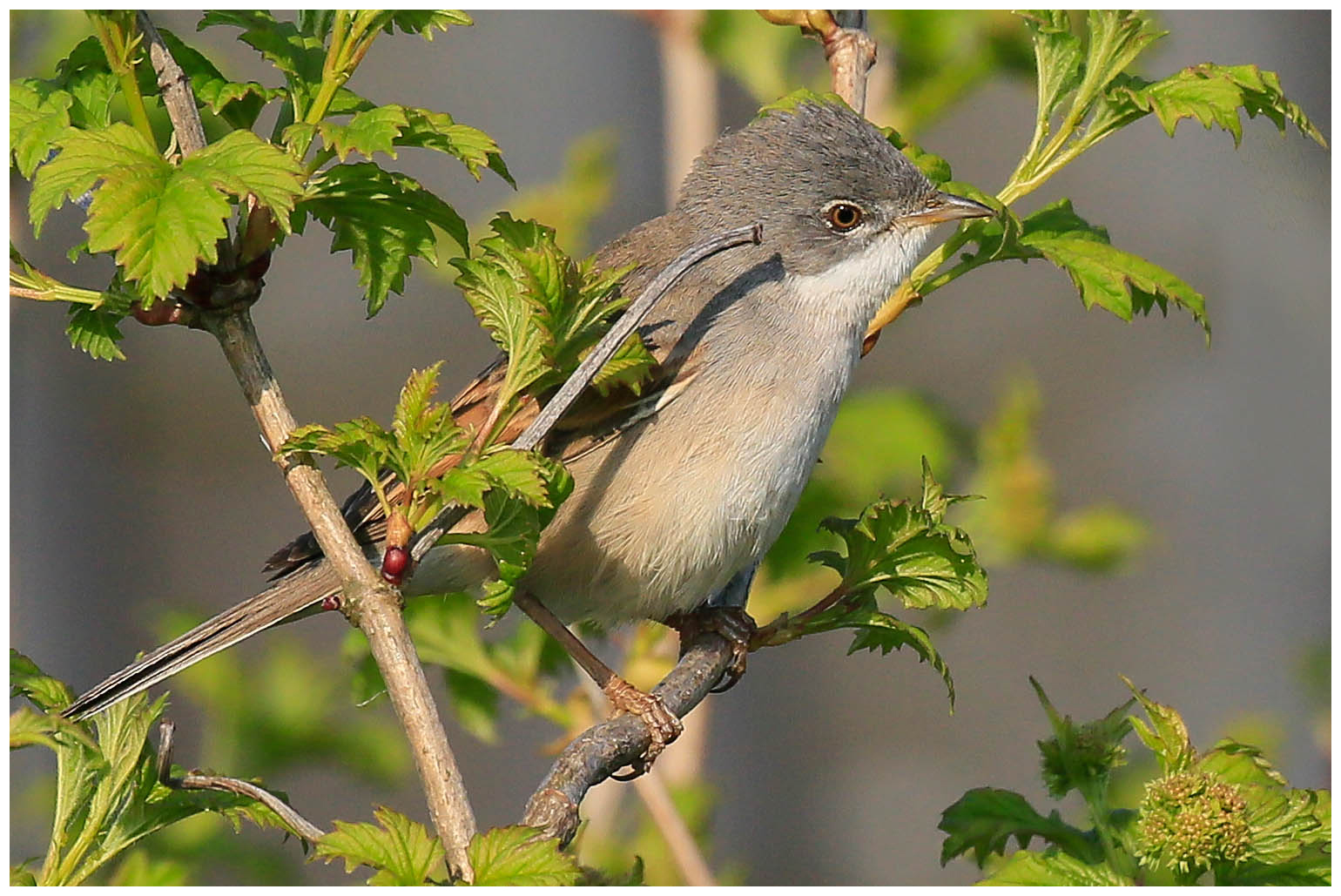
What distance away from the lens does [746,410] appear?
2.81m

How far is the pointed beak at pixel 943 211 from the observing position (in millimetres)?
2791

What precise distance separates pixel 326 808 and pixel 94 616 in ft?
4.00

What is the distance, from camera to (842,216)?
309 cm

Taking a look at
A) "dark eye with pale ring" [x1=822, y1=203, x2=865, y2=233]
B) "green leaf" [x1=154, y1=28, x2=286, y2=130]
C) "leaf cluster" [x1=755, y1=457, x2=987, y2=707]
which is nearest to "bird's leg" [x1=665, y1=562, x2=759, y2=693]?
"leaf cluster" [x1=755, y1=457, x2=987, y2=707]

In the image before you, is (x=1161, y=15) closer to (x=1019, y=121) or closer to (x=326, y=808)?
(x=1019, y=121)

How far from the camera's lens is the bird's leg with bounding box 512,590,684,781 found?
283cm

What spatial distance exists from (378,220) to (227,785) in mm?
806

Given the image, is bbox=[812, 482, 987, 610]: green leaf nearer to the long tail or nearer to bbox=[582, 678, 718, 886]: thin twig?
bbox=[582, 678, 718, 886]: thin twig

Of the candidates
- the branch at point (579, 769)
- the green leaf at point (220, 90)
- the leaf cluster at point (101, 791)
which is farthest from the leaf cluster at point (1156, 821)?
the green leaf at point (220, 90)

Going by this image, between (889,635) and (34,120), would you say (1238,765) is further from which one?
(34,120)

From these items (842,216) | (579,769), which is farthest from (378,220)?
(842,216)

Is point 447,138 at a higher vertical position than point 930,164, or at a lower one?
higher

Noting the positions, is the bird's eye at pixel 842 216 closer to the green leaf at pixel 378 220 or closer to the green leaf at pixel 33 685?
the green leaf at pixel 378 220

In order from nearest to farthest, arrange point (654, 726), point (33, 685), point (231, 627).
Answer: point (33, 685) → point (231, 627) → point (654, 726)
